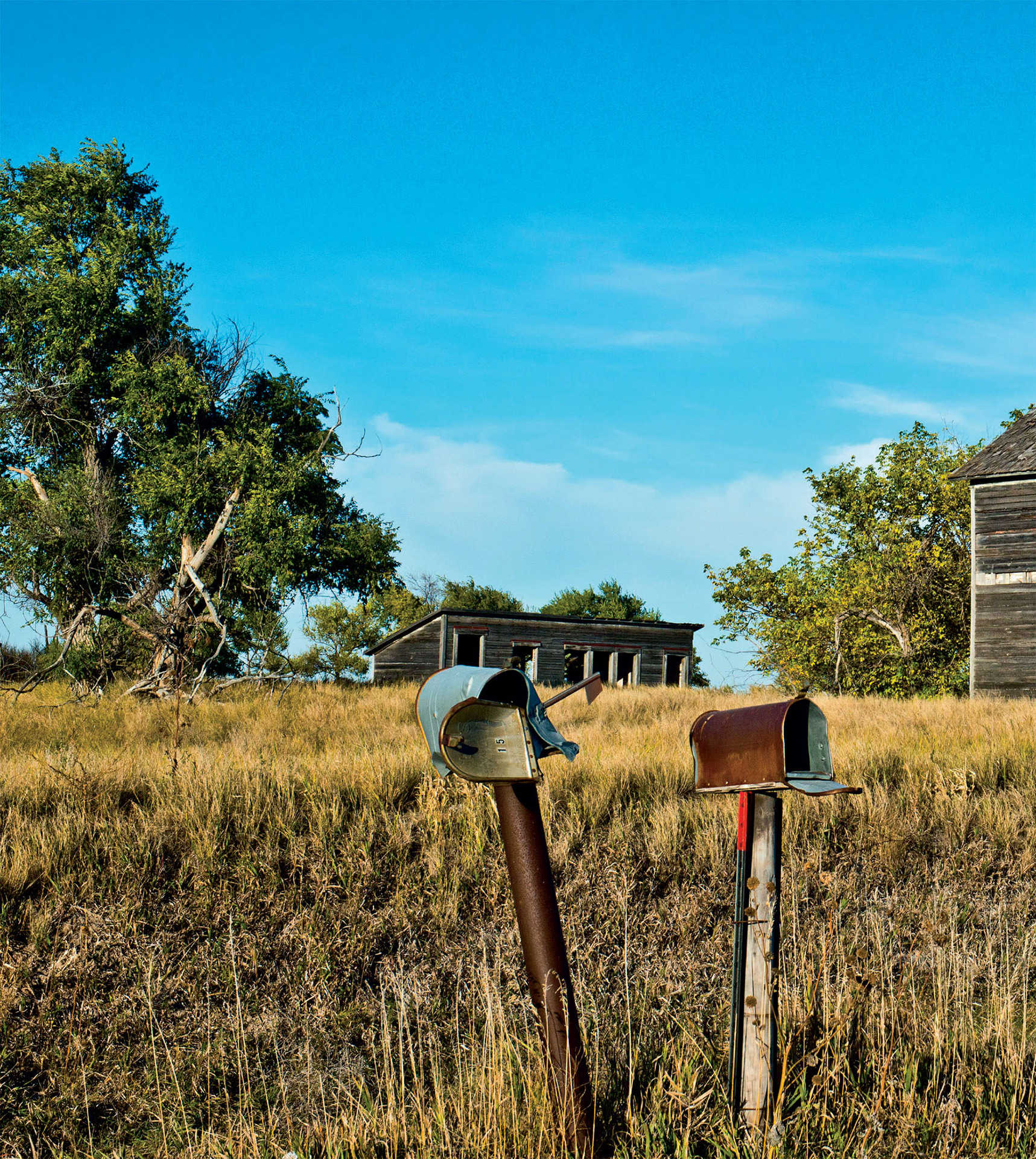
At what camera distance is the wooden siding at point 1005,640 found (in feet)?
60.1

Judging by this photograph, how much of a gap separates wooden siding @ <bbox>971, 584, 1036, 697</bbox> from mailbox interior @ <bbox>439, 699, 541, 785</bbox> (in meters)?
18.8

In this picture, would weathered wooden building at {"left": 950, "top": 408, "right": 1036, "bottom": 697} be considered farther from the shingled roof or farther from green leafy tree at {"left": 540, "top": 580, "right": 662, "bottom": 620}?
green leafy tree at {"left": 540, "top": 580, "right": 662, "bottom": 620}

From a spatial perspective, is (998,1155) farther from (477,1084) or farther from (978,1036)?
(477,1084)

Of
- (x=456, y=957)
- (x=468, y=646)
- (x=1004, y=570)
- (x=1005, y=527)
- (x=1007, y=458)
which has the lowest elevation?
(x=456, y=957)

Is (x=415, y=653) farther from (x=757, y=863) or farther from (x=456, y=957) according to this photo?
(x=757, y=863)

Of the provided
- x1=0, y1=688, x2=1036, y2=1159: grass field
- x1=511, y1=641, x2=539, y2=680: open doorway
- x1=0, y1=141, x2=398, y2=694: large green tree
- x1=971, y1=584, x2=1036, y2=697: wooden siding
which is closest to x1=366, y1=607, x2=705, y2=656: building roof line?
x1=511, y1=641, x2=539, y2=680: open doorway

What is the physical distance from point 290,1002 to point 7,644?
21.8 metres

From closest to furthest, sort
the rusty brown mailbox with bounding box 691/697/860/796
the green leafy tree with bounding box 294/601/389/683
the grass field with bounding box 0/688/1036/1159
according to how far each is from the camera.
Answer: the rusty brown mailbox with bounding box 691/697/860/796 → the grass field with bounding box 0/688/1036/1159 → the green leafy tree with bounding box 294/601/389/683

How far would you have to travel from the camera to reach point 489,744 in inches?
89.3

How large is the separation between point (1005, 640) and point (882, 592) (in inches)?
386

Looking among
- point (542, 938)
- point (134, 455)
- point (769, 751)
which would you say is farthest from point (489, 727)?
point (134, 455)

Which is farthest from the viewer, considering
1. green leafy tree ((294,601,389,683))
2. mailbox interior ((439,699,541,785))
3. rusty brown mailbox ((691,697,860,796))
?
green leafy tree ((294,601,389,683))

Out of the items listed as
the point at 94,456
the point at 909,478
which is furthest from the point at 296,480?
the point at 909,478

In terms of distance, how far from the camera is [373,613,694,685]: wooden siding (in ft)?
100
